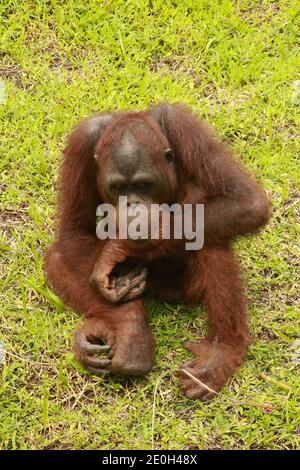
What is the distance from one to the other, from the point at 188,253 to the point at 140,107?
1.32m

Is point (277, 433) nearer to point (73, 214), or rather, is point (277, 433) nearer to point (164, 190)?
point (164, 190)

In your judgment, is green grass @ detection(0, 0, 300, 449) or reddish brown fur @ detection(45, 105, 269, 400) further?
reddish brown fur @ detection(45, 105, 269, 400)

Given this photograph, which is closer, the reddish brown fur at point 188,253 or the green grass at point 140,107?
the green grass at point 140,107

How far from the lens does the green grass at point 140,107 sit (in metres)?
3.24

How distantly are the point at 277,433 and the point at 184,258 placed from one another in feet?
2.86

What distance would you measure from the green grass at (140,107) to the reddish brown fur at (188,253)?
0.10 metres

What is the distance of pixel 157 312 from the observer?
146 inches

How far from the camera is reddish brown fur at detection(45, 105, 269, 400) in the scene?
3.38 m

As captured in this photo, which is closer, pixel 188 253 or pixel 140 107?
pixel 188 253

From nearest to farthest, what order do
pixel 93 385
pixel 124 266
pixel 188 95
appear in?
pixel 93 385
pixel 124 266
pixel 188 95

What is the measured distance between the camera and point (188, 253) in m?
3.56

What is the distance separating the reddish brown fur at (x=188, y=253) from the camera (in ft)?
11.1

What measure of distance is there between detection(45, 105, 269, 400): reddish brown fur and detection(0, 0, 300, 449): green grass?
0.34 ft
